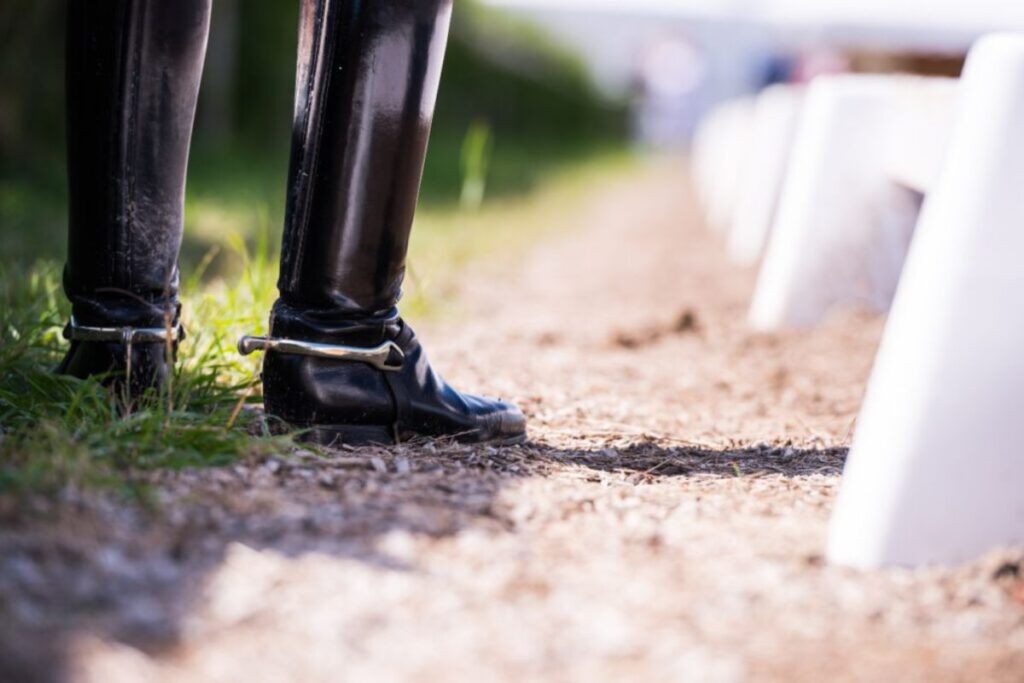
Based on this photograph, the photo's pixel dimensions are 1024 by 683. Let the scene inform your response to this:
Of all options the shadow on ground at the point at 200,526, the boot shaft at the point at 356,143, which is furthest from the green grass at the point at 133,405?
the boot shaft at the point at 356,143

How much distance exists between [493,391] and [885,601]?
89cm

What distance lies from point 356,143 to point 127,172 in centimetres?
26

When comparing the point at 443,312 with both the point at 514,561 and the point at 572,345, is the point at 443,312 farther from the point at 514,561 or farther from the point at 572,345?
the point at 514,561

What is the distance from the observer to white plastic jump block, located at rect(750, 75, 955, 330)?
Answer: 237 cm

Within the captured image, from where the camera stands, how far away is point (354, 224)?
1269 mm

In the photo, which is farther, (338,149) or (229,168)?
(229,168)

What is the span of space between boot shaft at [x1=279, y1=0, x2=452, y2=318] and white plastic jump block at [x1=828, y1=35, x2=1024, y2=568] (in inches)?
20.8

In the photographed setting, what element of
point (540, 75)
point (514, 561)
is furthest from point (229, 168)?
point (540, 75)

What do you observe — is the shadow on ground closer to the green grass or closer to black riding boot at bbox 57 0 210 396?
the green grass

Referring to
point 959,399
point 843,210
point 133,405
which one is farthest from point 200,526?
point 843,210

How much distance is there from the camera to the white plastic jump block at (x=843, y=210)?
7.76ft

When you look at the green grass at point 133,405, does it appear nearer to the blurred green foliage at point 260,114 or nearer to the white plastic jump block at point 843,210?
the blurred green foliage at point 260,114

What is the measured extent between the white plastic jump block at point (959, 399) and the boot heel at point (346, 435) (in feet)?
1.70

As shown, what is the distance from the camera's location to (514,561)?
1.00m
